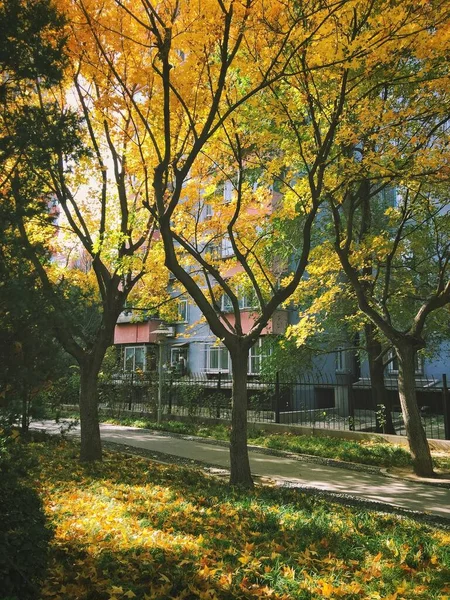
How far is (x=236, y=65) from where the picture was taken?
7645 millimetres

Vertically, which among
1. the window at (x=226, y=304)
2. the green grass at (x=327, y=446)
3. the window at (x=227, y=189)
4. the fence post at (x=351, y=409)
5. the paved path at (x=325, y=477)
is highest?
the window at (x=227, y=189)

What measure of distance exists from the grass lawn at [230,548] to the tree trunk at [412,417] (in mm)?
3216

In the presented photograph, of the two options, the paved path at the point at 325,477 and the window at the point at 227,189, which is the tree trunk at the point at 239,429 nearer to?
the paved path at the point at 325,477

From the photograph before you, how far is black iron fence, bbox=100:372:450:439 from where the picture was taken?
1433 centimetres

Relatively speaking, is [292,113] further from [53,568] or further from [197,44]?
[53,568]

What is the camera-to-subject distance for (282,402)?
1656cm

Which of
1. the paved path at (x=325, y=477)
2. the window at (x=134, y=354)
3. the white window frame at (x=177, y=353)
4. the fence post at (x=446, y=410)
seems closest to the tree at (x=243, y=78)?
the paved path at (x=325, y=477)

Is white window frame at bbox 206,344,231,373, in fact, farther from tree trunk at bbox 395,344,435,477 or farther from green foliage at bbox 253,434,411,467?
tree trunk at bbox 395,344,435,477

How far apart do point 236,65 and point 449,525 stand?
22.7 feet

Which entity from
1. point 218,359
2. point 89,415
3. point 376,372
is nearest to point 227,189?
point 376,372

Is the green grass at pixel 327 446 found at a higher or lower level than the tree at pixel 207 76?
lower

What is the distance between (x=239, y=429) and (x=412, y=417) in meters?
3.59

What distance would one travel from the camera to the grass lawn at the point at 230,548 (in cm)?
353

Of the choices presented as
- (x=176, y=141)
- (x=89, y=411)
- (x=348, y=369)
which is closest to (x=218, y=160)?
A: (x=176, y=141)
